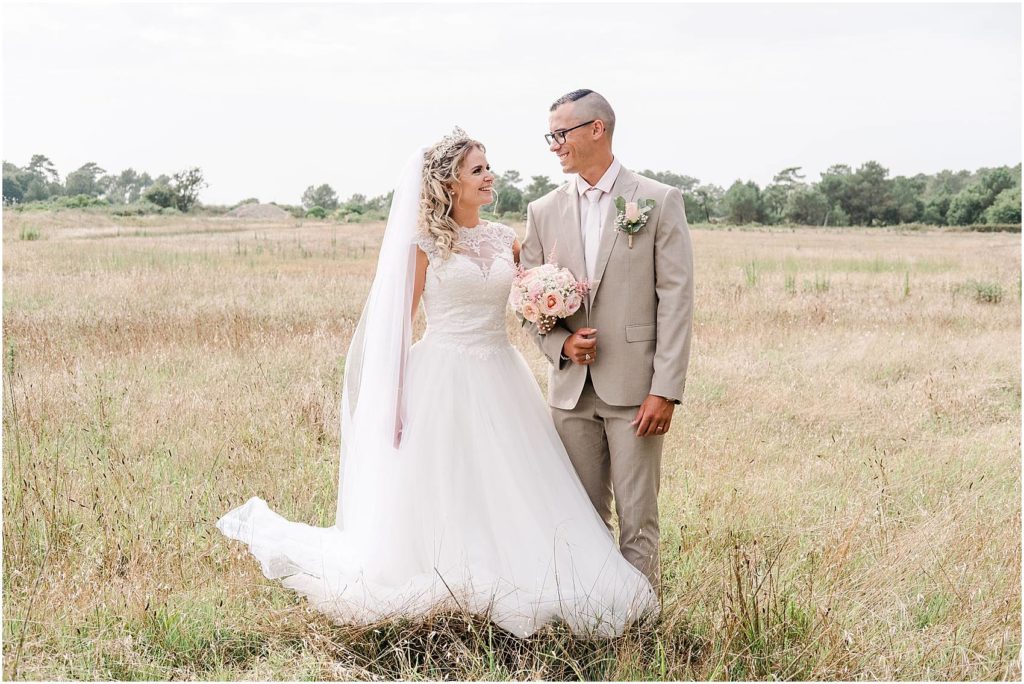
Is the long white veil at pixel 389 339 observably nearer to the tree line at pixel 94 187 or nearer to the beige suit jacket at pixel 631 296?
the beige suit jacket at pixel 631 296

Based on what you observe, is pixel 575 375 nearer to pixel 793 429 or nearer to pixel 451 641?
pixel 451 641

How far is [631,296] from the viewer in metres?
4.18

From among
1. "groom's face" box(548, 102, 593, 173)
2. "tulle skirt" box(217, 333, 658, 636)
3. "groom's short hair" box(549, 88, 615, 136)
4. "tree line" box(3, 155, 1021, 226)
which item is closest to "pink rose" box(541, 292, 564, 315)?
"tulle skirt" box(217, 333, 658, 636)

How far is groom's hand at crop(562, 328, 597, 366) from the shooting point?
164 inches

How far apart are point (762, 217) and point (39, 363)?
77.6 metres

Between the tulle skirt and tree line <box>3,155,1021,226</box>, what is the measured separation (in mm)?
45261

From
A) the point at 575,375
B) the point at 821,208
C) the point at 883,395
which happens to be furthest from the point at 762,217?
the point at 575,375

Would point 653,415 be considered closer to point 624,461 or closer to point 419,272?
point 624,461

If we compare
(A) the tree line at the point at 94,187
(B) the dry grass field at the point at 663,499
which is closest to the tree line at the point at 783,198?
(A) the tree line at the point at 94,187

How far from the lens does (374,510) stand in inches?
169

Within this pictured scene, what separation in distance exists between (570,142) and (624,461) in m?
1.60

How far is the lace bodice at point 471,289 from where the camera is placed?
4316 millimetres

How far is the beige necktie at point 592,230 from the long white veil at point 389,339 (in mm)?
867

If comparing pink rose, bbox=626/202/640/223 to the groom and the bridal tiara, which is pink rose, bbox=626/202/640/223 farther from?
the bridal tiara
